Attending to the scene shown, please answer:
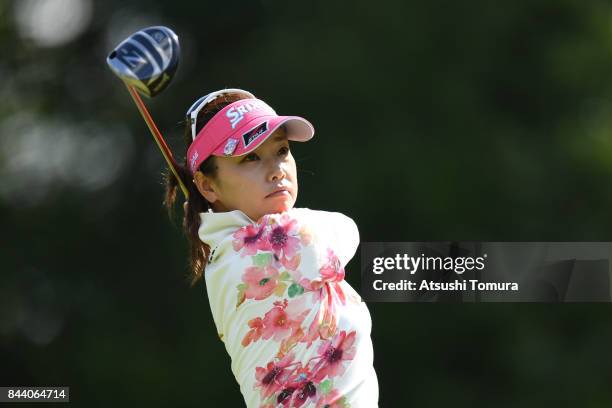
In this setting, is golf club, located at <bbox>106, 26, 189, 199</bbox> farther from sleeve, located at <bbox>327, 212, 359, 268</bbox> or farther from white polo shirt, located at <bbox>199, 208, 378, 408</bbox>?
sleeve, located at <bbox>327, 212, 359, 268</bbox>

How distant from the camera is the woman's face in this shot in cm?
273

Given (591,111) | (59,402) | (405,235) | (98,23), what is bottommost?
(59,402)

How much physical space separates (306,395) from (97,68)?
4918 mm

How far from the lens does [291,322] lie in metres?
2.62

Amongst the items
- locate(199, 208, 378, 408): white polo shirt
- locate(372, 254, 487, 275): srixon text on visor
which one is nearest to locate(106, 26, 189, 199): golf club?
locate(199, 208, 378, 408): white polo shirt

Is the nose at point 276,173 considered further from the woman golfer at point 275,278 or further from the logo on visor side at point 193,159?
the logo on visor side at point 193,159

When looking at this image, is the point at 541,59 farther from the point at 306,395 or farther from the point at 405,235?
the point at 306,395

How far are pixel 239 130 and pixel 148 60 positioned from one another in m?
0.23

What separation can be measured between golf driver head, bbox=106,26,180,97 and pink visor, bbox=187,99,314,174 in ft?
0.58

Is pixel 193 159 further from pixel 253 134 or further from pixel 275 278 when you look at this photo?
pixel 275 278

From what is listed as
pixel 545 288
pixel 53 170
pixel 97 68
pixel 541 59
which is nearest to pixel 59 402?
pixel 53 170

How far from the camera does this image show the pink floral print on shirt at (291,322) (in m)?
2.62

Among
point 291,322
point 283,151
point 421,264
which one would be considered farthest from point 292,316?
point 421,264

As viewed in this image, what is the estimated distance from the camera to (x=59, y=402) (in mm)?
6754
